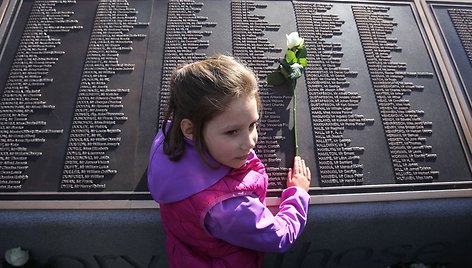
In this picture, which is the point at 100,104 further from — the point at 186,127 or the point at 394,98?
the point at 394,98

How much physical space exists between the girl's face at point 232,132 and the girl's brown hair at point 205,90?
0.03m

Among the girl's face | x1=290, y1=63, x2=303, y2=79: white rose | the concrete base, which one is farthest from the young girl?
x1=290, y1=63, x2=303, y2=79: white rose

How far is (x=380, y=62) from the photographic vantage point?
3.79 m

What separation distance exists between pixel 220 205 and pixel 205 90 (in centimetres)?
64

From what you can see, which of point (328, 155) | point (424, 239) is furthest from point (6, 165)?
point (424, 239)

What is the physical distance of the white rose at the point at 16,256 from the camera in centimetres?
297

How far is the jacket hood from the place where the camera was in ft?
7.45

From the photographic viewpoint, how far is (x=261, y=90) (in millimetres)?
3496

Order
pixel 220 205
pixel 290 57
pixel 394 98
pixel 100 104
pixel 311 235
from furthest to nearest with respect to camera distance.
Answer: pixel 394 98 < pixel 290 57 < pixel 100 104 < pixel 311 235 < pixel 220 205

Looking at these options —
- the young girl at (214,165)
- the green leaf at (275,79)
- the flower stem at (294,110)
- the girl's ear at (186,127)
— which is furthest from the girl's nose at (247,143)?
the green leaf at (275,79)

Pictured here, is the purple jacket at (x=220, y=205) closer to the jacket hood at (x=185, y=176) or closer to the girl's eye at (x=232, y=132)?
the jacket hood at (x=185, y=176)

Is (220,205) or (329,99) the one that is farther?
(329,99)

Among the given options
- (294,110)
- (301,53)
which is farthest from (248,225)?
(301,53)

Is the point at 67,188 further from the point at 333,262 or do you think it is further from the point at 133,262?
the point at 333,262
